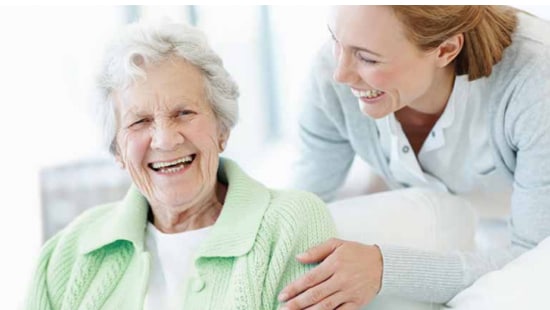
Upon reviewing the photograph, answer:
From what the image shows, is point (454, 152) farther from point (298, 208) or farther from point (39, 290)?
point (39, 290)

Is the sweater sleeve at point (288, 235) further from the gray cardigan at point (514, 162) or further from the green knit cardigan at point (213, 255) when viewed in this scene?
the gray cardigan at point (514, 162)

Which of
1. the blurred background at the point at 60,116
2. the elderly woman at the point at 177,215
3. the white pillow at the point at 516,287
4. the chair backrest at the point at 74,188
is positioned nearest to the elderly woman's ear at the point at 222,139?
the elderly woman at the point at 177,215

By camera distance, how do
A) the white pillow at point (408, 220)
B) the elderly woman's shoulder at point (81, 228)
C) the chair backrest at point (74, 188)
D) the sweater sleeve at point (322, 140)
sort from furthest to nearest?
1. the chair backrest at point (74, 188)
2. the sweater sleeve at point (322, 140)
3. the white pillow at point (408, 220)
4. the elderly woman's shoulder at point (81, 228)

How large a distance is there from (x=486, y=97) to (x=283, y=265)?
23.8 inches

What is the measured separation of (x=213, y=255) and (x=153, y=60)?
411 mm

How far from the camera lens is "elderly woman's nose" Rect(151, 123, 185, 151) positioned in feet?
5.36

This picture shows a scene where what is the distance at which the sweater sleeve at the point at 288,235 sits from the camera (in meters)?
1.62

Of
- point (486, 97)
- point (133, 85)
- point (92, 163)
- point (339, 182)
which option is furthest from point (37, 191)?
point (486, 97)

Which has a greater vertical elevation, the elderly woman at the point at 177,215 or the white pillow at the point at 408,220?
the elderly woman at the point at 177,215

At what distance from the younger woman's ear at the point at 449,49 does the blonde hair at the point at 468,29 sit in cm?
2

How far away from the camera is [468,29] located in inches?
66.7

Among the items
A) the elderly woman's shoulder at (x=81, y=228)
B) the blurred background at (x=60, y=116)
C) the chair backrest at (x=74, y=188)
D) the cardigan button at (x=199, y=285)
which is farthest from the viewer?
the chair backrest at (x=74, y=188)

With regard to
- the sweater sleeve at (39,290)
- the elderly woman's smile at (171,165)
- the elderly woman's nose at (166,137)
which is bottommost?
the sweater sleeve at (39,290)

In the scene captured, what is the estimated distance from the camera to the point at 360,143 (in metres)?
2.09
